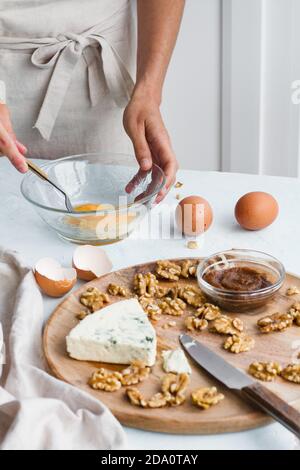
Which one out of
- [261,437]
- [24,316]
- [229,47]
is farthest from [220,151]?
[261,437]

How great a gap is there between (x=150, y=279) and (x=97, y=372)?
269 mm

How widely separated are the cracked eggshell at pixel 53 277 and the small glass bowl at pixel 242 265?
0.77 feet

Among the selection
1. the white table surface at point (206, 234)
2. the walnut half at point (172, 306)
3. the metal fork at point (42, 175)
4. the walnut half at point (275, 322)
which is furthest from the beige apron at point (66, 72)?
the walnut half at point (275, 322)

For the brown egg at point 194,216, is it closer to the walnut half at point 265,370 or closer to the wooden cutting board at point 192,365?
the wooden cutting board at point 192,365

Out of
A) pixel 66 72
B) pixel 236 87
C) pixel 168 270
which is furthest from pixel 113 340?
pixel 236 87

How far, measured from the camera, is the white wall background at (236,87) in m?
2.27

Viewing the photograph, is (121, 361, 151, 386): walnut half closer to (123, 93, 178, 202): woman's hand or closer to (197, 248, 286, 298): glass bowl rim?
(197, 248, 286, 298): glass bowl rim

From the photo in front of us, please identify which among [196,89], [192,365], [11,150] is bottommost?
[192,365]

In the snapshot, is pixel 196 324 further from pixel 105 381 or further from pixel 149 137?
pixel 149 137

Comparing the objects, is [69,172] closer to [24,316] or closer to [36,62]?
[36,62]

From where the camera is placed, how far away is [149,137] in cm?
154

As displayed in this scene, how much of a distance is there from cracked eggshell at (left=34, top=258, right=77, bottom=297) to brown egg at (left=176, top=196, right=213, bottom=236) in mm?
262

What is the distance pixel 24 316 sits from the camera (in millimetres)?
1131

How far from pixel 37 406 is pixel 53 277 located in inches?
15.2
